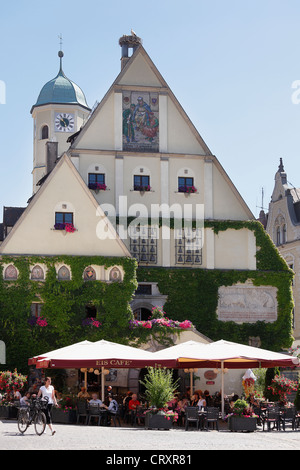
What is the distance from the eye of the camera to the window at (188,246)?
155 ft

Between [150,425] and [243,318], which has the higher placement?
[243,318]

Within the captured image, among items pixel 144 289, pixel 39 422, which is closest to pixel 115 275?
pixel 144 289

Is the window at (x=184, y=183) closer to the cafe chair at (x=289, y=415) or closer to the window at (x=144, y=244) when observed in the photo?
the window at (x=144, y=244)

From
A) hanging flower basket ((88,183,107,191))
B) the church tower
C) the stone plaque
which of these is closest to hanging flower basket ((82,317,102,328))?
the stone plaque

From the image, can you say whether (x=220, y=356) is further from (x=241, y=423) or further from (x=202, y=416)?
(x=241, y=423)

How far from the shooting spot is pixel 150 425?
2997cm

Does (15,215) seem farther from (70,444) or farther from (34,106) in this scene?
(70,444)

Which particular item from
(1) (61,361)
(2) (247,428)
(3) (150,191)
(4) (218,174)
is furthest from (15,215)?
(2) (247,428)

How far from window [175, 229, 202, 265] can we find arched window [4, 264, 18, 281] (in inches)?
338

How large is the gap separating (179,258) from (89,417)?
53.4 ft

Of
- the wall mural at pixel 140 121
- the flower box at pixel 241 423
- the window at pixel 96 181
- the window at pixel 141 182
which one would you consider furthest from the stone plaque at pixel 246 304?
the flower box at pixel 241 423

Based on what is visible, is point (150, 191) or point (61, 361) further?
point (150, 191)

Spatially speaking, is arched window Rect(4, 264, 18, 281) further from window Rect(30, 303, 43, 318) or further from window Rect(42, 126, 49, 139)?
window Rect(42, 126, 49, 139)

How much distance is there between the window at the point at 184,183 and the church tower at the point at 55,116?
850 inches
